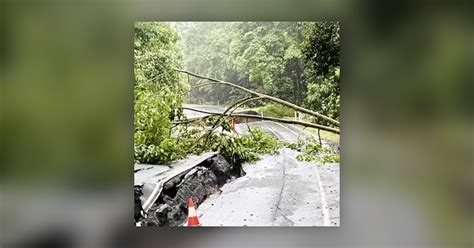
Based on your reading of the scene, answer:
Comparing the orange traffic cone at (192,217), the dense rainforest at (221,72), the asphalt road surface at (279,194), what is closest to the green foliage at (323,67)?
the dense rainforest at (221,72)

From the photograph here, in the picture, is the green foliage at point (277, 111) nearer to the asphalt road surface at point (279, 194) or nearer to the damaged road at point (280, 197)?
the asphalt road surface at point (279, 194)

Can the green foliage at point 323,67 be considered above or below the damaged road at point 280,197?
above

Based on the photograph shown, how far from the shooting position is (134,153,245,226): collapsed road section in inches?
81.1

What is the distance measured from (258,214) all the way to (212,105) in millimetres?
470

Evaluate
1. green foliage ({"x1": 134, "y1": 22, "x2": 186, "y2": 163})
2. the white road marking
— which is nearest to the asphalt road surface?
the white road marking

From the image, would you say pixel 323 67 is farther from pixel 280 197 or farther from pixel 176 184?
pixel 176 184

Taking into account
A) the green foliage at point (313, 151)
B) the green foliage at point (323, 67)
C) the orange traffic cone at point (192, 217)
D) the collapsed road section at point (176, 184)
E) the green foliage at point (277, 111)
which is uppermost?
the green foliage at point (323, 67)

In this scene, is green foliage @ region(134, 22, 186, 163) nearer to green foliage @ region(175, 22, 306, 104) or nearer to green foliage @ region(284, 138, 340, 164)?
green foliage @ region(175, 22, 306, 104)

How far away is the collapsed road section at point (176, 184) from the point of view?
2061 mm

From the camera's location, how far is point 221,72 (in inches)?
82.0
